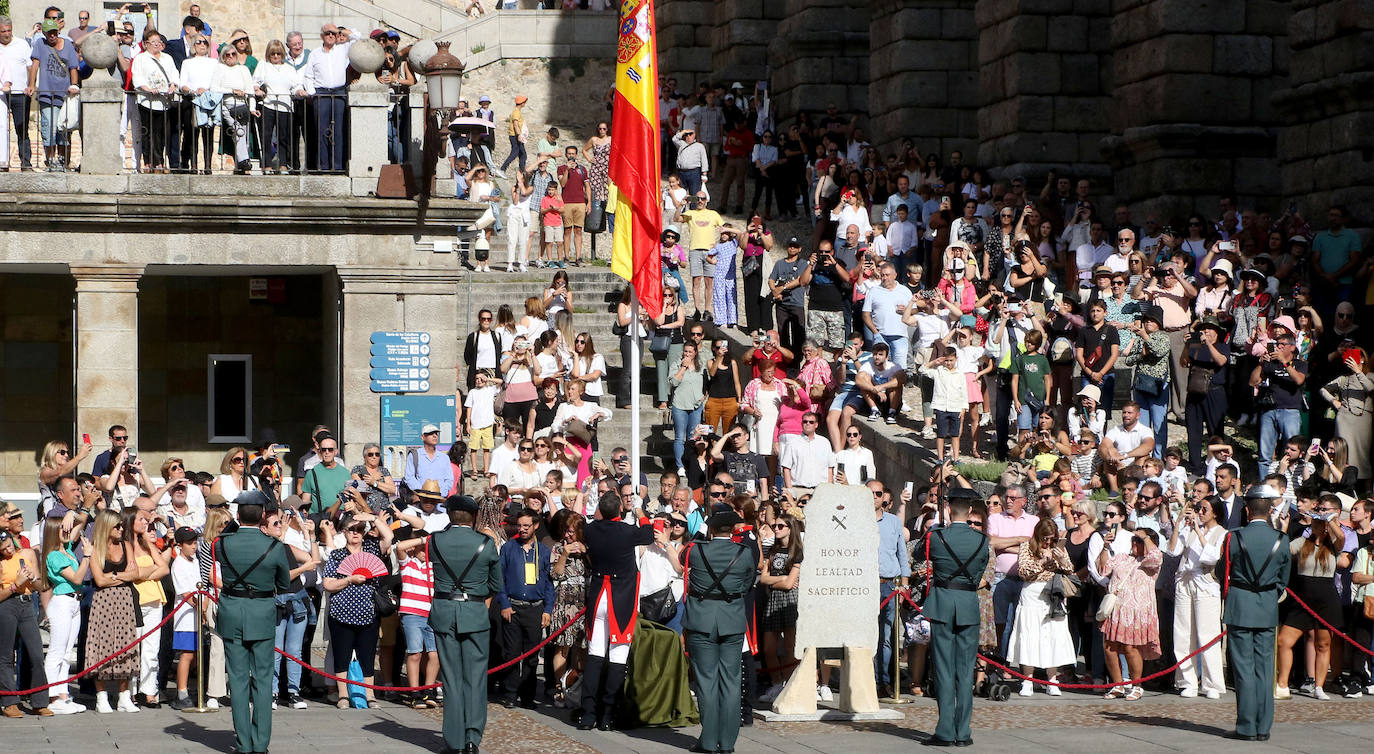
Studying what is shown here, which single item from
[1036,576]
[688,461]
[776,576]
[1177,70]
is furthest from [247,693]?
[1177,70]

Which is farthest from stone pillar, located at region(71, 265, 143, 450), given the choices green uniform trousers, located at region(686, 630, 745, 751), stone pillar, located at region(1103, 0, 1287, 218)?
stone pillar, located at region(1103, 0, 1287, 218)

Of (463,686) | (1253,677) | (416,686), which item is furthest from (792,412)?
(463,686)

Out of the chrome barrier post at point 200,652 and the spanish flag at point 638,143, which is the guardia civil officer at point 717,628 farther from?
the spanish flag at point 638,143

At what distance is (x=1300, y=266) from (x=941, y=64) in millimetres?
12910

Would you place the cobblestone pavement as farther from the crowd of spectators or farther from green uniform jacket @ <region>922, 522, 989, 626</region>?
the crowd of spectators

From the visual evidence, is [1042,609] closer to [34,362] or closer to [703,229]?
[703,229]

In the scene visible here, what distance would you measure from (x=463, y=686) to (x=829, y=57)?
24.2 metres

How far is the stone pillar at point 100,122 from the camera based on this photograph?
20.1 m

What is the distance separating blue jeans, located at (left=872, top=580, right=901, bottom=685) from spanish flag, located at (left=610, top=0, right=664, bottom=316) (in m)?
3.82

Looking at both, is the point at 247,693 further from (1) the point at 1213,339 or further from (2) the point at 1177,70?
(2) the point at 1177,70

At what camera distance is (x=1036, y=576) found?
14.5m

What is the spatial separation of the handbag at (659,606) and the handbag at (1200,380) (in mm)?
6834

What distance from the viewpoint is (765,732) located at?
13070 millimetres

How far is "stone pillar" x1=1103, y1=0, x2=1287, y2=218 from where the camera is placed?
25.0 metres
